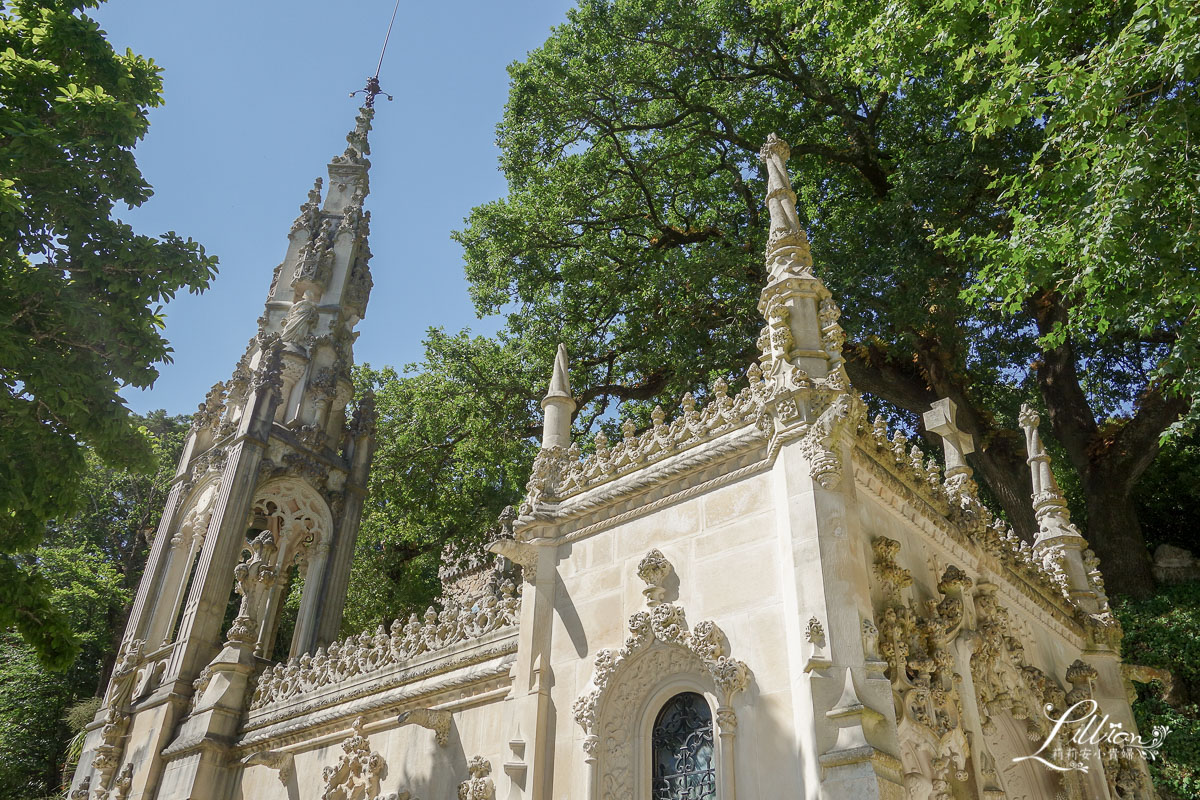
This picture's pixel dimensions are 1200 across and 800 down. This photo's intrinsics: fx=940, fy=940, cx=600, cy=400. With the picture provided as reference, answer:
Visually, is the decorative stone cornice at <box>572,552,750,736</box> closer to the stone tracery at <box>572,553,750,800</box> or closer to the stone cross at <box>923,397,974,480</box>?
the stone tracery at <box>572,553,750,800</box>

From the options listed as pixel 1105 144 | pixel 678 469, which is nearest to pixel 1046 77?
pixel 1105 144

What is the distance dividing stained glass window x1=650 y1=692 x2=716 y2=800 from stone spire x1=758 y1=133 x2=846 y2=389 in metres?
3.18

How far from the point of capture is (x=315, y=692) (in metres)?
13.7

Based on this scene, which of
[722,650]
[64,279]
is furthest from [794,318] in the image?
[64,279]

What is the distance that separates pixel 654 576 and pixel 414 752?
4490 millimetres

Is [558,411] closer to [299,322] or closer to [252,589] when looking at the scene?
[252,589]

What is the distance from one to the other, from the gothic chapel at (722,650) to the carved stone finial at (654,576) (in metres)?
0.02

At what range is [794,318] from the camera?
A: 373 inches

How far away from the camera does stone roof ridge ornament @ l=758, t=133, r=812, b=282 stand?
390 inches

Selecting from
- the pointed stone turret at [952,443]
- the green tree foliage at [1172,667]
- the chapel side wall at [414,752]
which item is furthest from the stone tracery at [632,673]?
the green tree foliage at [1172,667]

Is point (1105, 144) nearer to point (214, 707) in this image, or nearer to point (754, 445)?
point (754, 445)

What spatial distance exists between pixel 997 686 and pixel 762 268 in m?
11.7

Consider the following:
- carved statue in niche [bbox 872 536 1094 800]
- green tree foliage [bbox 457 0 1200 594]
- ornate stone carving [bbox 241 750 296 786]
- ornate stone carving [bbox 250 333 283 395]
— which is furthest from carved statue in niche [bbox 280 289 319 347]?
carved statue in niche [bbox 872 536 1094 800]

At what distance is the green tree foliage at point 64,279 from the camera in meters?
9.76
